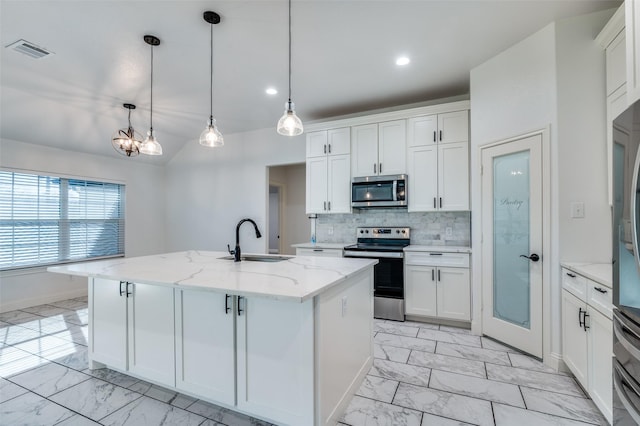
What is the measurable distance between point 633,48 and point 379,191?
2716 mm

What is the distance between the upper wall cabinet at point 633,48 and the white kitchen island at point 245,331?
167 centimetres

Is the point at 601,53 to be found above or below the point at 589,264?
above

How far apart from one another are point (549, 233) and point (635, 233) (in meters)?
1.54

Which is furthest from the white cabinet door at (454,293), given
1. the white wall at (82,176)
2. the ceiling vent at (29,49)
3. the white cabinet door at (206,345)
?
the white wall at (82,176)

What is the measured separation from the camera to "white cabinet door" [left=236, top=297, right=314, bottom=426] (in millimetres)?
1637

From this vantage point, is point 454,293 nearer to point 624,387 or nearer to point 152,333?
point 624,387

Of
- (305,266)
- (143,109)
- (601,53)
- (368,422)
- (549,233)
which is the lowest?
(368,422)

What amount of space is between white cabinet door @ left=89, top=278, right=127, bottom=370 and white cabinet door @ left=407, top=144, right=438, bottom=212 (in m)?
3.24

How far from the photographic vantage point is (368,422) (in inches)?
73.3

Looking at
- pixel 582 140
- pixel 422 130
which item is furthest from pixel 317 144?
pixel 582 140

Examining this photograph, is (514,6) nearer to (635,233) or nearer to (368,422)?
(635,233)

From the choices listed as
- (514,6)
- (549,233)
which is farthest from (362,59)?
(549,233)

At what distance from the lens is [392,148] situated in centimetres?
396

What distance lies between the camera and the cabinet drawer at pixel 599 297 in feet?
5.59
